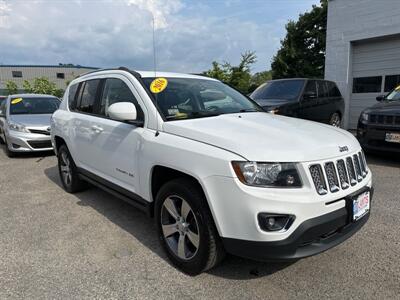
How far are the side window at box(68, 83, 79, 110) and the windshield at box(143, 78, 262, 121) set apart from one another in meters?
1.98

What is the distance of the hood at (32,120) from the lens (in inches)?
330

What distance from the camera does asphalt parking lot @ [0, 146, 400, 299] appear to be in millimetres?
2664

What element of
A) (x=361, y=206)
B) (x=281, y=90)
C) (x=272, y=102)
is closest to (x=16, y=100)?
(x=272, y=102)

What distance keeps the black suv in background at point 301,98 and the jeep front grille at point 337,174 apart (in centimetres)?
495

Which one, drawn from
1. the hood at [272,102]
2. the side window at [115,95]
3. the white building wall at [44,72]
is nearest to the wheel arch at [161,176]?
the side window at [115,95]

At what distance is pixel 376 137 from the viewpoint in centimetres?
650

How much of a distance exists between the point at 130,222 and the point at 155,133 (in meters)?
1.48

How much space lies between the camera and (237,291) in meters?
2.65

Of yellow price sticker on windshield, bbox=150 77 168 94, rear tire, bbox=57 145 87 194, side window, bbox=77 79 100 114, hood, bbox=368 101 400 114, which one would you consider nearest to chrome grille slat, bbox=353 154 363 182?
yellow price sticker on windshield, bbox=150 77 168 94

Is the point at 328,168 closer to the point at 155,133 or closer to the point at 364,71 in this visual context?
the point at 155,133

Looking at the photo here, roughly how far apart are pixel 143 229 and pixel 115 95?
156 cm

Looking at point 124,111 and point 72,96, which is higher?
point 72,96

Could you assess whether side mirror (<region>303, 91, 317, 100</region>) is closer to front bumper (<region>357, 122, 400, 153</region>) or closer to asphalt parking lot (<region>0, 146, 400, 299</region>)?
front bumper (<region>357, 122, 400, 153</region>)

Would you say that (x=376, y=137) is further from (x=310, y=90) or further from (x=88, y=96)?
(x=88, y=96)
